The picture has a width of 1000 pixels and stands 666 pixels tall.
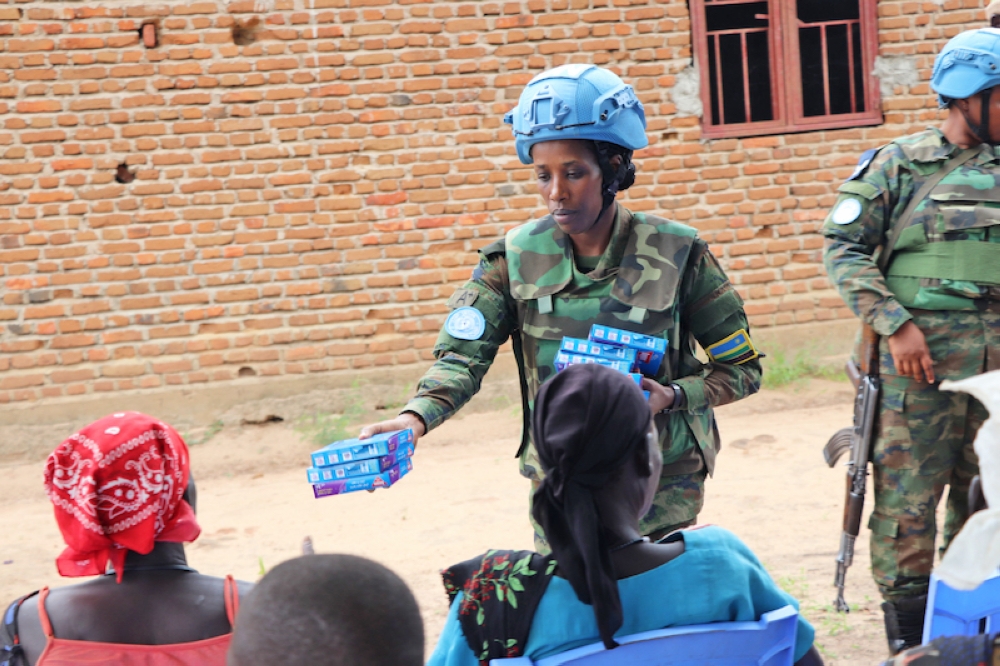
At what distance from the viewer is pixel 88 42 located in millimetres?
6336

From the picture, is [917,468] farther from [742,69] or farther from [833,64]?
[833,64]

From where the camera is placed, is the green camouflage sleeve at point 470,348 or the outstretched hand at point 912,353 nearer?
the green camouflage sleeve at point 470,348

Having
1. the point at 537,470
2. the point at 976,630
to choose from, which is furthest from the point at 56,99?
the point at 976,630

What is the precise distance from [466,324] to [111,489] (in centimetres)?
101

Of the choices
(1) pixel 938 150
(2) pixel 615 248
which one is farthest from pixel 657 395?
(1) pixel 938 150

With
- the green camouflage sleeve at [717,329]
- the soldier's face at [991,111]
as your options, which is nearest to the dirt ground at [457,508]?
the green camouflage sleeve at [717,329]

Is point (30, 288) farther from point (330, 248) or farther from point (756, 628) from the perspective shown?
point (756, 628)

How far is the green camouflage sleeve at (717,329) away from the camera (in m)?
2.59

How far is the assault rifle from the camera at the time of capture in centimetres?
344

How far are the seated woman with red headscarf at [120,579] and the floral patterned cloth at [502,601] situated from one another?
56 centimetres

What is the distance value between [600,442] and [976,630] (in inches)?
34.3

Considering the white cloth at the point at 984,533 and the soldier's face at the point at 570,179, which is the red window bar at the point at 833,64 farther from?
the white cloth at the point at 984,533

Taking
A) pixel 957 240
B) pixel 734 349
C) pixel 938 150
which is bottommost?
pixel 734 349

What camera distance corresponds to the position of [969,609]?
188 centimetres
